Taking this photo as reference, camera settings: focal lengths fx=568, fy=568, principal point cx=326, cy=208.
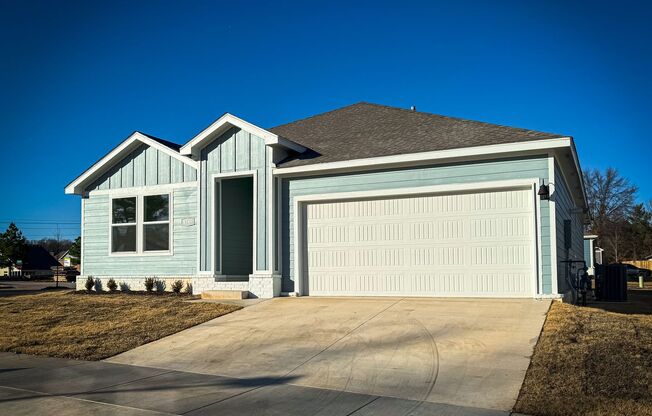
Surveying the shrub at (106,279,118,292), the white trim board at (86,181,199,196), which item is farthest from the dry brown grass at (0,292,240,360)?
the white trim board at (86,181,199,196)

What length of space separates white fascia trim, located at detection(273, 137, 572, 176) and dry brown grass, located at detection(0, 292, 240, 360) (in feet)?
12.4

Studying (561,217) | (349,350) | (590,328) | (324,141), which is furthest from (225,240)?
(590,328)

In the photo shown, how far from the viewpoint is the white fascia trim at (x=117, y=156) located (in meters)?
15.8

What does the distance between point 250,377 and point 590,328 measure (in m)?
5.10

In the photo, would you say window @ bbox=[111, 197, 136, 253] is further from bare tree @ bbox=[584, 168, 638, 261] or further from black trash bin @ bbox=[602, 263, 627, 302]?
bare tree @ bbox=[584, 168, 638, 261]

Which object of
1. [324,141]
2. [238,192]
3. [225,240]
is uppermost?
[324,141]

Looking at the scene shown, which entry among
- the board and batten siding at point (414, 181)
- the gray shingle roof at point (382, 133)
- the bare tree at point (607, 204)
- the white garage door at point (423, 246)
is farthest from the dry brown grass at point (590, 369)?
the bare tree at point (607, 204)

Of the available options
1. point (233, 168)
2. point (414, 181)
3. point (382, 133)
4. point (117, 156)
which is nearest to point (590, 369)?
point (414, 181)

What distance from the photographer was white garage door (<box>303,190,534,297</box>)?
38.8 feet

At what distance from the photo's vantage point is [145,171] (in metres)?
16.4

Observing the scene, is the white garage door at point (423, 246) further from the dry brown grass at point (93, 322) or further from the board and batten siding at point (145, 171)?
the board and batten siding at point (145, 171)

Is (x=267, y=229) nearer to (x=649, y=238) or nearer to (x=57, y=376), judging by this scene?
(x=57, y=376)

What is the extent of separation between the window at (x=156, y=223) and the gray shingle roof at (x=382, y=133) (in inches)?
159

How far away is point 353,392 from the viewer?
22.4ft
